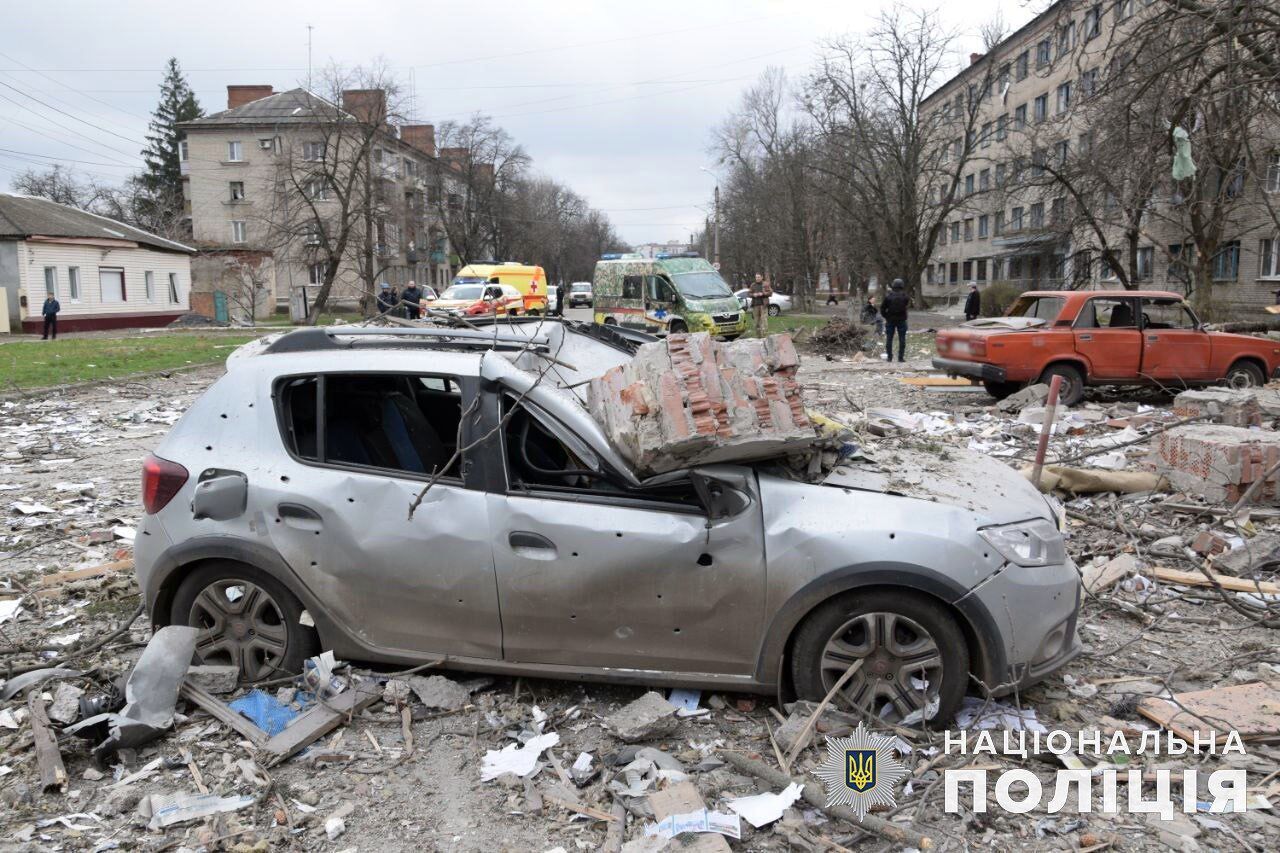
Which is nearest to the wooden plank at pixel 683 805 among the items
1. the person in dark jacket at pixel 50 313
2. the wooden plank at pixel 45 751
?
the wooden plank at pixel 45 751

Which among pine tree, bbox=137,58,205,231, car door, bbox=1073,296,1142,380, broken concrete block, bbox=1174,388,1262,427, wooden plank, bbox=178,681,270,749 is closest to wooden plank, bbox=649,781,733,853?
wooden plank, bbox=178,681,270,749

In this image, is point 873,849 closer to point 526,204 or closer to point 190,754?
point 190,754

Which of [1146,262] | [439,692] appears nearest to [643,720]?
[439,692]

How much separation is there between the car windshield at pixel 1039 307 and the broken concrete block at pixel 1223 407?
3.06 m

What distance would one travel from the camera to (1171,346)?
13461mm

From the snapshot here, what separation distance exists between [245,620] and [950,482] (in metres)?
Answer: 3.30

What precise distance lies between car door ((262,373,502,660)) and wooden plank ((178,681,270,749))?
563 millimetres

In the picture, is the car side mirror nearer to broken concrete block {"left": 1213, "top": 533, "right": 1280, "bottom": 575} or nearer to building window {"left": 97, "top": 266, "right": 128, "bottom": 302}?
broken concrete block {"left": 1213, "top": 533, "right": 1280, "bottom": 575}

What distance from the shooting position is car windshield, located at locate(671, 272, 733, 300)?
85.3 feet

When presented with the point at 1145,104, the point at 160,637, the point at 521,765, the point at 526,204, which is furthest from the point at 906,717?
the point at 526,204

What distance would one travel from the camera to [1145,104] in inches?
608

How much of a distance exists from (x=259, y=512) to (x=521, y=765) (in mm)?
1638

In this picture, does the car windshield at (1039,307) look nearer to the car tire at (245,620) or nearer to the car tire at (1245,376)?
the car tire at (1245,376)

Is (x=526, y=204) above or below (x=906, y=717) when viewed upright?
above
